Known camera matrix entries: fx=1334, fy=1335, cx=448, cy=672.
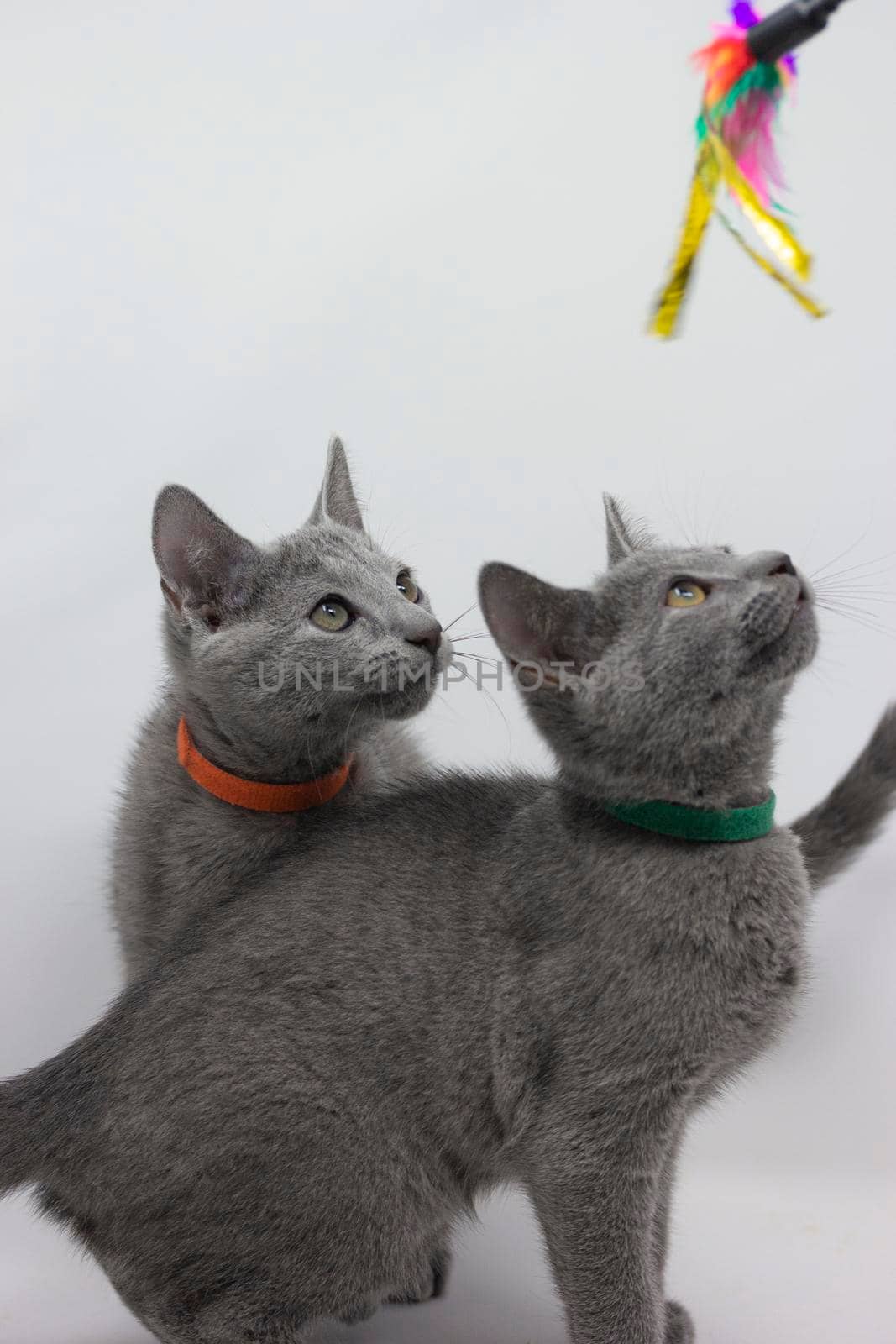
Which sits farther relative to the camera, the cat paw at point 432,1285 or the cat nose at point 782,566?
the cat paw at point 432,1285

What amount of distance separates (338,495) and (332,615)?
396 millimetres

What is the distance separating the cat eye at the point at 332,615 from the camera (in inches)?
74.0

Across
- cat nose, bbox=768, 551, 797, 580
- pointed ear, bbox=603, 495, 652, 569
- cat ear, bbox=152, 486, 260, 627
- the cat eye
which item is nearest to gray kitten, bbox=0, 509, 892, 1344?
cat nose, bbox=768, 551, 797, 580

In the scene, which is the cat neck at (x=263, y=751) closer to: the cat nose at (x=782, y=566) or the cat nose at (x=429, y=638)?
the cat nose at (x=429, y=638)

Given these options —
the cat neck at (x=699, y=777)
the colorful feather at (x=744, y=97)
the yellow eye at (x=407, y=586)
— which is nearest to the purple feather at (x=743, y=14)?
the colorful feather at (x=744, y=97)

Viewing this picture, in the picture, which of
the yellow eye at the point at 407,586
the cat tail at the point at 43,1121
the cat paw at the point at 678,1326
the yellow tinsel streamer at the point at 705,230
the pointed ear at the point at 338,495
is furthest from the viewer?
the pointed ear at the point at 338,495

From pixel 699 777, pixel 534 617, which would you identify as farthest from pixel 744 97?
pixel 699 777

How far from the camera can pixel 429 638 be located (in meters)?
1.84

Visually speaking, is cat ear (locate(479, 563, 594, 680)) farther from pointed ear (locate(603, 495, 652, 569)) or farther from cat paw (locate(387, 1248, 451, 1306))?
cat paw (locate(387, 1248, 451, 1306))

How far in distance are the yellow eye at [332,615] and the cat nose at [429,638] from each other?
11cm

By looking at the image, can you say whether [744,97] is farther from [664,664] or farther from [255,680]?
[255,680]

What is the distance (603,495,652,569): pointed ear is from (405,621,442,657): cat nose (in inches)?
10.4

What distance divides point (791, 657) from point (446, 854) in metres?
0.54

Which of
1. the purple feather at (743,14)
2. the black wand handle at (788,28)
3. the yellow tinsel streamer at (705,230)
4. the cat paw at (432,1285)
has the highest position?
the purple feather at (743,14)
